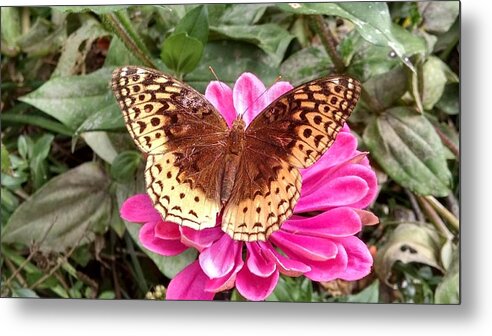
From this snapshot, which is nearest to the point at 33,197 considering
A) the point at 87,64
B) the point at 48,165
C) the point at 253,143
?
the point at 48,165

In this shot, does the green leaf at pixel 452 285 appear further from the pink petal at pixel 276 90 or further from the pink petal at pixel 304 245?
the pink petal at pixel 276 90

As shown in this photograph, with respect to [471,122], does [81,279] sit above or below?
below

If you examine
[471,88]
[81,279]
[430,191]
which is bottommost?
[81,279]

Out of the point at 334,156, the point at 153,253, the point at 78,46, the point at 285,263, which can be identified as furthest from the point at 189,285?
the point at 78,46

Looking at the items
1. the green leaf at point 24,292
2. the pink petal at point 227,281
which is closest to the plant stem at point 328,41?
the pink petal at point 227,281

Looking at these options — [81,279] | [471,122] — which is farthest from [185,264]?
[471,122]

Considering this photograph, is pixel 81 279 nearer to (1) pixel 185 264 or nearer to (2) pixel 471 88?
(1) pixel 185 264

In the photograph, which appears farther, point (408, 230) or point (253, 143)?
point (408, 230)
